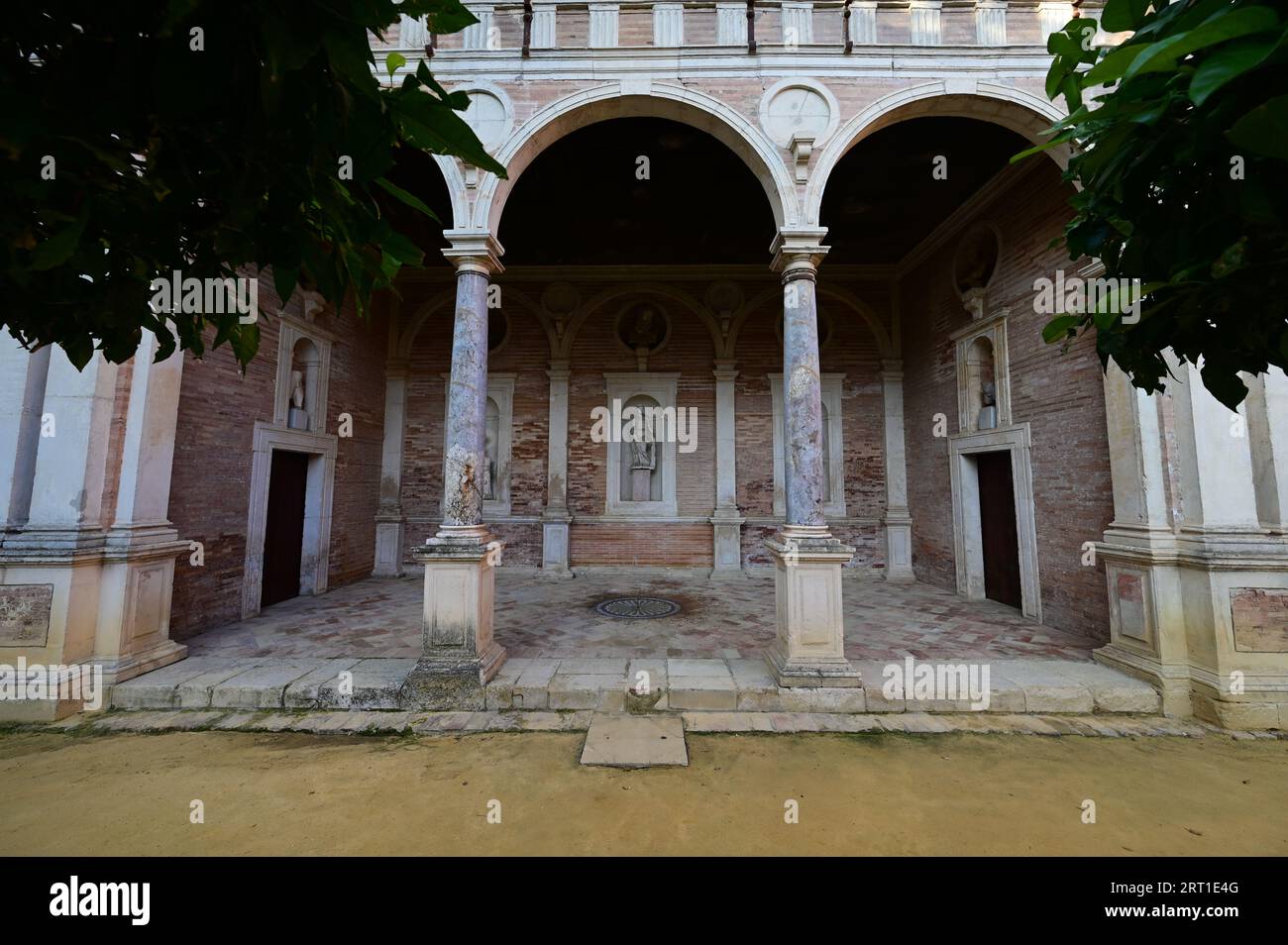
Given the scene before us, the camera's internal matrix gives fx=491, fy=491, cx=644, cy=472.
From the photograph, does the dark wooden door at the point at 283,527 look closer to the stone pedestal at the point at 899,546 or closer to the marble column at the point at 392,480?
the marble column at the point at 392,480

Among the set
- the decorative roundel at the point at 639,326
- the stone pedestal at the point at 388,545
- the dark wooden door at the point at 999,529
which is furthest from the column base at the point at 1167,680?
the stone pedestal at the point at 388,545

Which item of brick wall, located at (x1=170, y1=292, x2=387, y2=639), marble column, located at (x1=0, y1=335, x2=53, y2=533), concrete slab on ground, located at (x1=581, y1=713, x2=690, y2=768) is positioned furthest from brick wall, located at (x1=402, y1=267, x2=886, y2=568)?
concrete slab on ground, located at (x1=581, y1=713, x2=690, y2=768)

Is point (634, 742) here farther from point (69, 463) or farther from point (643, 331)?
point (643, 331)

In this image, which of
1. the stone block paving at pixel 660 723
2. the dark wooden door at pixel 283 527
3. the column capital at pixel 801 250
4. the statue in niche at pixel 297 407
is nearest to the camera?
the stone block paving at pixel 660 723

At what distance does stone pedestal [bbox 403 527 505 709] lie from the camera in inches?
163

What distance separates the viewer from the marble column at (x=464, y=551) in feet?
13.8

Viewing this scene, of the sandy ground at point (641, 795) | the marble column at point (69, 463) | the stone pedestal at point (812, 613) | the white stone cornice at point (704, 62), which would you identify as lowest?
the sandy ground at point (641, 795)

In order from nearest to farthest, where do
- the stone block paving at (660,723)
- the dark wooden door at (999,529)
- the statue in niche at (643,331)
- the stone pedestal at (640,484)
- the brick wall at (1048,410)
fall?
the stone block paving at (660,723), the brick wall at (1048,410), the dark wooden door at (999,529), the stone pedestal at (640,484), the statue in niche at (643,331)

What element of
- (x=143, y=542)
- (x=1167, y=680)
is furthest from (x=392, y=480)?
(x=1167, y=680)

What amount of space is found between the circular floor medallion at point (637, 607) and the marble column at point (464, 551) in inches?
80.5

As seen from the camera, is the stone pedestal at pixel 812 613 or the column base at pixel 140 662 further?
the stone pedestal at pixel 812 613

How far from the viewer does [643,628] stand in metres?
5.81

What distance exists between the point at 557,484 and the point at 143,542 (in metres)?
5.68

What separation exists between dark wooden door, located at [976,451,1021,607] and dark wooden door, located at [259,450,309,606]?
1008 centimetres
